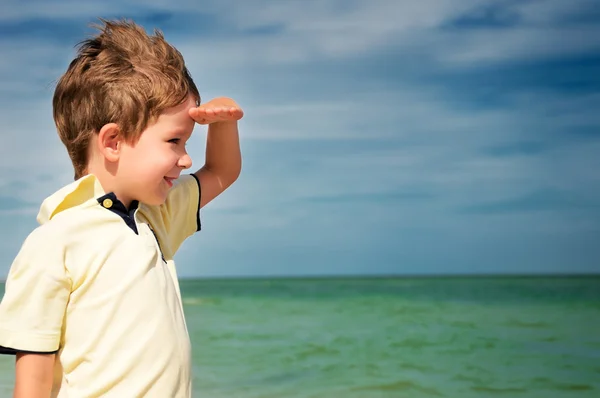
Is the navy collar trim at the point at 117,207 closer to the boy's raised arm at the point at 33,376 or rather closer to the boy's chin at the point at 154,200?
the boy's chin at the point at 154,200

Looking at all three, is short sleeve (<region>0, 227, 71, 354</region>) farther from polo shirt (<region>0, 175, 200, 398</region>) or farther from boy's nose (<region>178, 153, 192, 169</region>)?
boy's nose (<region>178, 153, 192, 169</region>)

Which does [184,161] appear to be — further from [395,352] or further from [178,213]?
[395,352]

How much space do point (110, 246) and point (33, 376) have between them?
0.85ft

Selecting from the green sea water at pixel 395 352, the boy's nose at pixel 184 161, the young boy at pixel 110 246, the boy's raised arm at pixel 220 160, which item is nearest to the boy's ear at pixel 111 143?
the young boy at pixel 110 246

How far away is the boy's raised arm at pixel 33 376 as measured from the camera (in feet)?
4.78

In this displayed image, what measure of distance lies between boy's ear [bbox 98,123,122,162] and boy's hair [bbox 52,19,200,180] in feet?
0.04

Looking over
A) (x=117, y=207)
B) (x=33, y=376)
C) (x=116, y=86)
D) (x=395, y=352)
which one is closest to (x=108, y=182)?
(x=117, y=207)

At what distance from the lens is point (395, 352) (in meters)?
7.16

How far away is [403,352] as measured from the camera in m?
7.18

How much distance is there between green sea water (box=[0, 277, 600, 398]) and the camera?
5.67m

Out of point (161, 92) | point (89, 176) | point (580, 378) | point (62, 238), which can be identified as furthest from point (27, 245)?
point (580, 378)

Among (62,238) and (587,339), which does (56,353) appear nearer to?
(62,238)

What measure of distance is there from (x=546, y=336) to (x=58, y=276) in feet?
24.6

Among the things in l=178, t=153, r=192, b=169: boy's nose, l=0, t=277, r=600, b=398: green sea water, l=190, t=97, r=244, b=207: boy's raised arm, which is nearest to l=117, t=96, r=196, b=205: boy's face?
l=178, t=153, r=192, b=169: boy's nose
